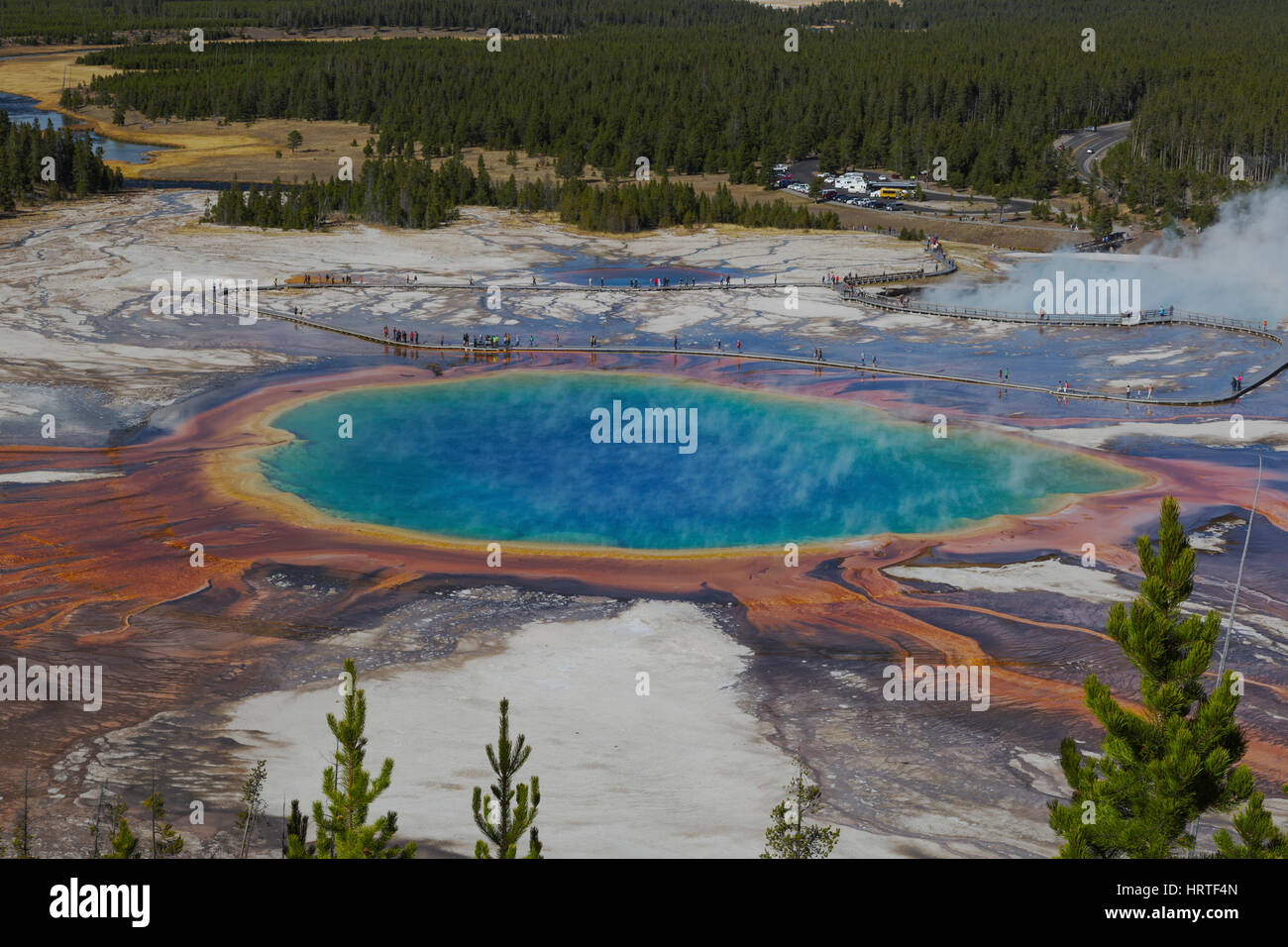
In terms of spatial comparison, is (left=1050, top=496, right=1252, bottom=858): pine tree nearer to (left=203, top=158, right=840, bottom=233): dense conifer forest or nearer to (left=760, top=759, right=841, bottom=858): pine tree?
(left=760, top=759, right=841, bottom=858): pine tree

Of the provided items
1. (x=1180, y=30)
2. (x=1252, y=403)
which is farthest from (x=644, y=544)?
(x=1180, y=30)

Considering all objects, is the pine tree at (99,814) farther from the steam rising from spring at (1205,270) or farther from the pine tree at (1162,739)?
the steam rising from spring at (1205,270)

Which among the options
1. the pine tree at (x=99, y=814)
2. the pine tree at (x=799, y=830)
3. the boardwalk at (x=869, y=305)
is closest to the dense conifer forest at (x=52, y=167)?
the boardwalk at (x=869, y=305)

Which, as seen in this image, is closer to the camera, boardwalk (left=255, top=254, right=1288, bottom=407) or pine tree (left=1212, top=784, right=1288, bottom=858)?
pine tree (left=1212, top=784, right=1288, bottom=858)

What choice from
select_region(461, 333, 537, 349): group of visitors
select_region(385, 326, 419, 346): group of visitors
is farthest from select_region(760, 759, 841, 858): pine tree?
select_region(385, 326, 419, 346): group of visitors

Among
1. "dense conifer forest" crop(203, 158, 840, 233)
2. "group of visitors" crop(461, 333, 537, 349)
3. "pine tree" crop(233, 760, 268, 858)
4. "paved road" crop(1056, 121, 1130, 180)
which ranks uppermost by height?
"paved road" crop(1056, 121, 1130, 180)

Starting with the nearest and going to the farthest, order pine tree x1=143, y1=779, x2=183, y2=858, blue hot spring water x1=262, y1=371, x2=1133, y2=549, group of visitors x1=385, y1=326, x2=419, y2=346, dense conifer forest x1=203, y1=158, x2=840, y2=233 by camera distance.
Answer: pine tree x1=143, y1=779, x2=183, y2=858, blue hot spring water x1=262, y1=371, x2=1133, y2=549, group of visitors x1=385, y1=326, x2=419, y2=346, dense conifer forest x1=203, y1=158, x2=840, y2=233

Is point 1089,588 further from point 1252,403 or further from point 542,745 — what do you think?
point 1252,403

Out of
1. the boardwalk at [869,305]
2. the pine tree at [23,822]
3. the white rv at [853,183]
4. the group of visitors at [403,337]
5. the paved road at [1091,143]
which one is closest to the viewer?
the pine tree at [23,822]
